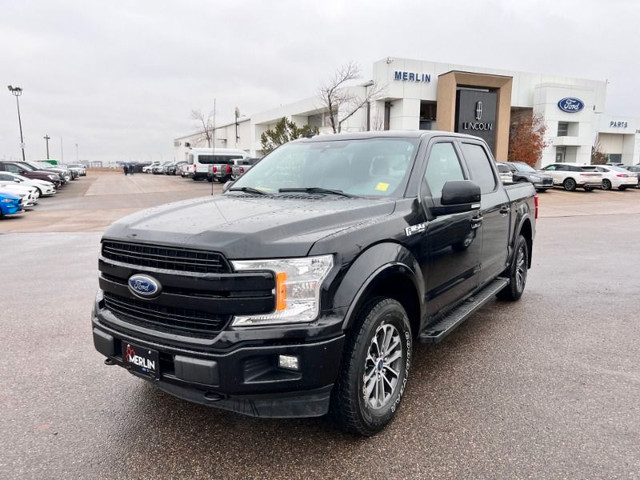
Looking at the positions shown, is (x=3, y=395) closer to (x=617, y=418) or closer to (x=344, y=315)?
(x=344, y=315)

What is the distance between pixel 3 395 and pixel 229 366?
7.32 feet

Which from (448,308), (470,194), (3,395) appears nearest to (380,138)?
(470,194)

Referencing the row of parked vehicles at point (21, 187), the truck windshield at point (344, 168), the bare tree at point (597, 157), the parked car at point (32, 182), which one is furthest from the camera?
the bare tree at point (597, 157)

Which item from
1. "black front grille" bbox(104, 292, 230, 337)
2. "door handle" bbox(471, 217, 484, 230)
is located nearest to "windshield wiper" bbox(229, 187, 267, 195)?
"black front grille" bbox(104, 292, 230, 337)

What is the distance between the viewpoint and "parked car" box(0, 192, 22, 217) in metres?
15.8

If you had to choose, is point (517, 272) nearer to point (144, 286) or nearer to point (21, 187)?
point (144, 286)

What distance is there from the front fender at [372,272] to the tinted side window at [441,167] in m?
0.77

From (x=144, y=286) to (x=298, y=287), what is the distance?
2.95 feet

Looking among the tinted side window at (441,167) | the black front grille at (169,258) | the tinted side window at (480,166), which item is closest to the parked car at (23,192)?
the black front grille at (169,258)

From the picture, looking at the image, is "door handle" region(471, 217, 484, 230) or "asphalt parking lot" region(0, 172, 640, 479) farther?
"door handle" region(471, 217, 484, 230)

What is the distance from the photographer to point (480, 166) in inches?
194

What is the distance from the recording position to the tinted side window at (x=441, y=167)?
149 inches

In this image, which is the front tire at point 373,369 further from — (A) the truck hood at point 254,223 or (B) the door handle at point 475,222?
(B) the door handle at point 475,222

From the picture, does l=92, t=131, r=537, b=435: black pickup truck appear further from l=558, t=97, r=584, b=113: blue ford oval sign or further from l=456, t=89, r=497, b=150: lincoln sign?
l=558, t=97, r=584, b=113: blue ford oval sign
